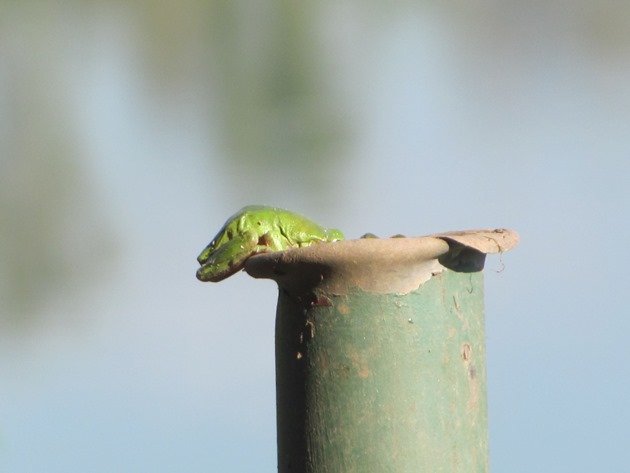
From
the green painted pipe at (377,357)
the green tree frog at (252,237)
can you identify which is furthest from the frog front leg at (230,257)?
the green painted pipe at (377,357)

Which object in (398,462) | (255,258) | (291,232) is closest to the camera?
(398,462)

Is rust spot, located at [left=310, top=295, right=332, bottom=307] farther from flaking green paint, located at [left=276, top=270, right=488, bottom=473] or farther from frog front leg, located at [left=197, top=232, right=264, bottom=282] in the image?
frog front leg, located at [left=197, top=232, right=264, bottom=282]

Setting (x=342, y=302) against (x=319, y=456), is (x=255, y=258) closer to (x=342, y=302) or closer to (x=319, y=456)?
(x=342, y=302)

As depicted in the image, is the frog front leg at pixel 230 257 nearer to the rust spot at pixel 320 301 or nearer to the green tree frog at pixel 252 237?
the green tree frog at pixel 252 237

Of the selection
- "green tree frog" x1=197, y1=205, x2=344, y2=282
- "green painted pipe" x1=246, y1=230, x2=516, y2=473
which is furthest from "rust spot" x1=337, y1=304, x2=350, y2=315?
"green tree frog" x1=197, y1=205, x2=344, y2=282

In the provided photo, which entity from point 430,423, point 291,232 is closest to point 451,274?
point 430,423

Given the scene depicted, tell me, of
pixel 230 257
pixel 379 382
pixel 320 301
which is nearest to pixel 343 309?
pixel 320 301
